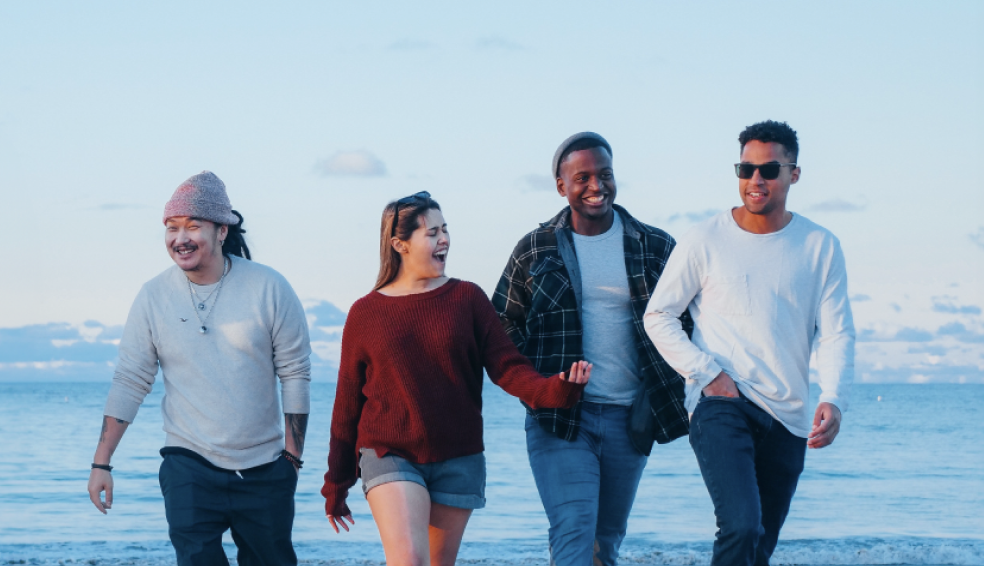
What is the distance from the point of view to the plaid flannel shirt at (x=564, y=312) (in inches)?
190

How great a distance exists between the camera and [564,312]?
15.9 feet

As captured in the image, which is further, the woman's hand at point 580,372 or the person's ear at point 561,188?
the person's ear at point 561,188

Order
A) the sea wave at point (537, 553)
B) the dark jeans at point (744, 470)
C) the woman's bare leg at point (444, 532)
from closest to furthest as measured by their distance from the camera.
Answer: the dark jeans at point (744, 470) < the woman's bare leg at point (444, 532) < the sea wave at point (537, 553)

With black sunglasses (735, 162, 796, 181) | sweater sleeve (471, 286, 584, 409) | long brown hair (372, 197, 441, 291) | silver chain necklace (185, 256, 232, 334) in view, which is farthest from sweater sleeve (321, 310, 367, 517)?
black sunglasses (735, 162, 796, 181)

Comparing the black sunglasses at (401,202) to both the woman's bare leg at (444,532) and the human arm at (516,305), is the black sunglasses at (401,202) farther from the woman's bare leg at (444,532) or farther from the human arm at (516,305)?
the woman's bare leg at (444,532)

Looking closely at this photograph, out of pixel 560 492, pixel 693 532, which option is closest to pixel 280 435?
pixel 560 492

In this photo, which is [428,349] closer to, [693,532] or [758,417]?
[758,417]

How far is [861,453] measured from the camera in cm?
2794

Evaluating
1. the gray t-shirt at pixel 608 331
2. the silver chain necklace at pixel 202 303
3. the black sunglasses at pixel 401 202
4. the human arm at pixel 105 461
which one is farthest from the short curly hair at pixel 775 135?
the human arm at pixel 105 461

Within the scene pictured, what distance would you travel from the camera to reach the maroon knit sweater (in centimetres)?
431

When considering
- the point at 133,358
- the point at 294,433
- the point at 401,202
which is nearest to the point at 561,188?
the point at 401,202

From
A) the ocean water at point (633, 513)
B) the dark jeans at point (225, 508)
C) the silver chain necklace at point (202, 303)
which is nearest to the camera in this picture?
the dark jeans at point (225, 508)

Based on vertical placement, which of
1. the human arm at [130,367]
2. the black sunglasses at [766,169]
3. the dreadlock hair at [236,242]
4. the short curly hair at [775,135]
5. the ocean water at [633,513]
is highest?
the short curly hair at [775,135]

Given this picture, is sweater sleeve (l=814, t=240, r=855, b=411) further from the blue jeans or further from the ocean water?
the ocean water
